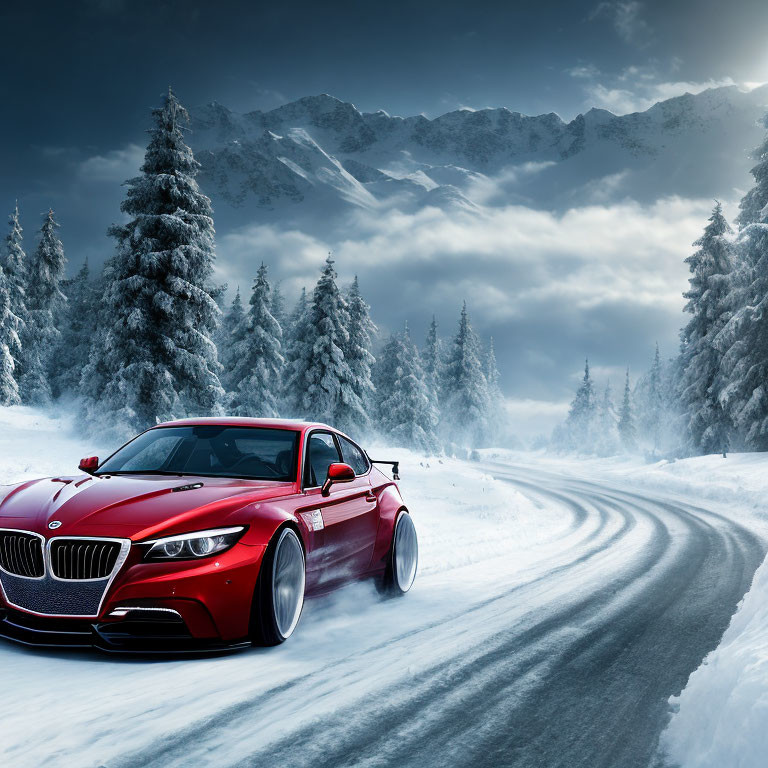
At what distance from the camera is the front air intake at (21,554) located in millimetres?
4367

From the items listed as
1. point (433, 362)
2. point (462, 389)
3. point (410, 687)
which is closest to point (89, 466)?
point (410, 687)

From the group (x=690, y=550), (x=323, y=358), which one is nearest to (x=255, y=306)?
(x=323, y=358)

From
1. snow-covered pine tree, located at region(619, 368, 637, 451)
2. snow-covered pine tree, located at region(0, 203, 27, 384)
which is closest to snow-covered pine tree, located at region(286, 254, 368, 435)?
snow-covered pine tree, located at region(0, 203, 27, 384)

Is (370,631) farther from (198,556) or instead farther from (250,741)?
(250,741)

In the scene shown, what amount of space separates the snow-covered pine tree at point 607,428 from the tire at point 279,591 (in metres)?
81.5

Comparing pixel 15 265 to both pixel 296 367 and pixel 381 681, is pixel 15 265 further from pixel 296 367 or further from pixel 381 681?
pixel 381 681

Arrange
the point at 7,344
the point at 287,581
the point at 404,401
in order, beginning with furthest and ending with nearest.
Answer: the point at 404,401 → the point at 7,344 → the point at 287,581

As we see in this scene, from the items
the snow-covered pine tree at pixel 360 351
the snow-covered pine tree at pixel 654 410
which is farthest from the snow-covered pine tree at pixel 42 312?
the snow-covered pine tree at pixel 654 410

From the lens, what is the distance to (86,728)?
129 inches

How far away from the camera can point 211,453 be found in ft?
20.0

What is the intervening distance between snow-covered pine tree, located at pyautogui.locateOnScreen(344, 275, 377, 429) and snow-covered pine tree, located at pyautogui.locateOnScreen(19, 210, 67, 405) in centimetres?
2505

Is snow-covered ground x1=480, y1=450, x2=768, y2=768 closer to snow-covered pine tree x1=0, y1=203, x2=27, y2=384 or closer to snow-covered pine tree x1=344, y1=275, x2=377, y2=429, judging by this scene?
snow-covered pine tree x1=344, y1=275, x2=377, y2=429

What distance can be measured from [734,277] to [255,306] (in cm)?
2586

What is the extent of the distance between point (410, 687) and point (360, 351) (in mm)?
39817
